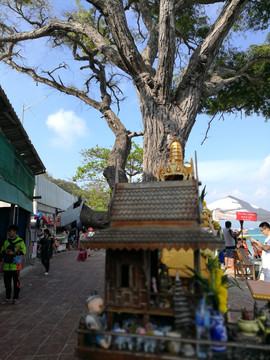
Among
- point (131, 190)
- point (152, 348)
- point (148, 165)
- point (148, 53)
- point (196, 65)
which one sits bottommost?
point (152, 348)

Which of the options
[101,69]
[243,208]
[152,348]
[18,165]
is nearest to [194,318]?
[152,348]

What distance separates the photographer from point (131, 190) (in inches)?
155

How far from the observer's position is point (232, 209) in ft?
45.6

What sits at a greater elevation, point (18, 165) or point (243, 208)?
point (18, 165)

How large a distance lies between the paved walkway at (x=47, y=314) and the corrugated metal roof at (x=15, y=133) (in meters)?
4.94

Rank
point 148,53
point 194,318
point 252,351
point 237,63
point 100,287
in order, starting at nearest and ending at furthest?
point 252,351, point 194,318, point 100,287, point 148,53, point 237,63

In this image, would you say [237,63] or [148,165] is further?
[237,63]

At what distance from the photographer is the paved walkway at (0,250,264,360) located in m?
4.30

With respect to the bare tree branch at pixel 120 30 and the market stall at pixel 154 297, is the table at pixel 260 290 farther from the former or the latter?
the bare tree branch at pixel 120 30

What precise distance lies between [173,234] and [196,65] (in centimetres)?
655

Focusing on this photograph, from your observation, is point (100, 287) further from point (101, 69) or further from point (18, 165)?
point (101, 69)

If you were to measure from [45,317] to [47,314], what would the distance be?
22cm

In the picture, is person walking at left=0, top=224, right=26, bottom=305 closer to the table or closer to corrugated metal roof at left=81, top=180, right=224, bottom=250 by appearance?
corrugated metal roof at left=81, top=180, right=224, bottom=250

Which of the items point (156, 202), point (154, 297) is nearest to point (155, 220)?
point (156, 202)
